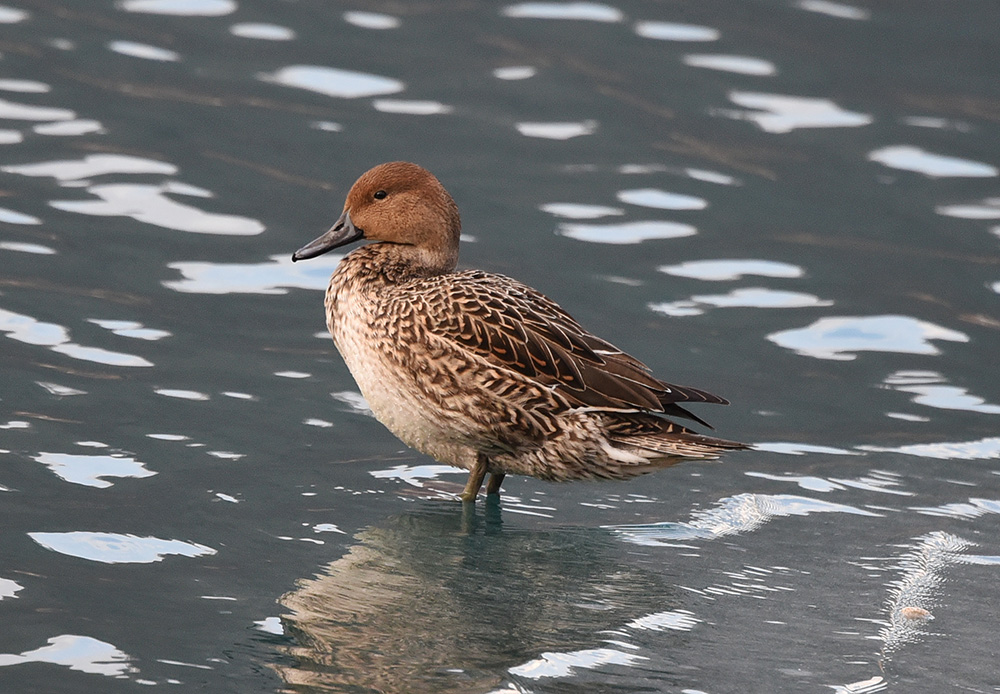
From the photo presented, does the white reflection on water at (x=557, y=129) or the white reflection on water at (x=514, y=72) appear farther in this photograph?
the white reflection on water at (x=514, y=72)

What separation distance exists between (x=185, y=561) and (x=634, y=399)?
5.55 feet

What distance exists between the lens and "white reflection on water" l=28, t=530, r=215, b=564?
A: 15.8 feet

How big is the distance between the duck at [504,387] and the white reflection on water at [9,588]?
1575 mm

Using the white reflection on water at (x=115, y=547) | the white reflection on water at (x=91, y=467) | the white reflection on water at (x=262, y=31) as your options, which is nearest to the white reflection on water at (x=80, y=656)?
the white reflection on water at (x=115, y=547)

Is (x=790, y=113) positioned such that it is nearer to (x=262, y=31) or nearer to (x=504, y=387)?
(x=262, y=31)

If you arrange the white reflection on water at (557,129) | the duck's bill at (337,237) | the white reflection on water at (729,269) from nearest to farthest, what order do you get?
the duck's bill at (337,237)
the white reflection on water at (729,269)
the white reflection on water at (557,129)

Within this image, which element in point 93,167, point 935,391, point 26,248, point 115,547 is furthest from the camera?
point 93,167

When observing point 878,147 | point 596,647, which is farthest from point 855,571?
point 878,147

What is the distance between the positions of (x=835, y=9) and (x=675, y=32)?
4.34 ft

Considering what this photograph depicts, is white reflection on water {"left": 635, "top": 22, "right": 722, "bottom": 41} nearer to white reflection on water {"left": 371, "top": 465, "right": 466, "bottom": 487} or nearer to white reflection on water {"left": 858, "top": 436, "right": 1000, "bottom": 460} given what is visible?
white reflection on water {"left": 858, "top": 436, "right": 1000, "bottom": 460}

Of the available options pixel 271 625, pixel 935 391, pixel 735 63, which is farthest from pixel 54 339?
pixel 735 63

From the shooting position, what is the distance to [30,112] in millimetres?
9180

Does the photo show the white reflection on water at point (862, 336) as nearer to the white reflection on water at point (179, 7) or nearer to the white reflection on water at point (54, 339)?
the white reflection on water at point (54, 339)

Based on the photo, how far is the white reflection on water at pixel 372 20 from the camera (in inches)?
427
